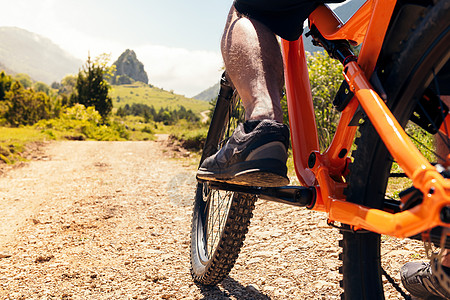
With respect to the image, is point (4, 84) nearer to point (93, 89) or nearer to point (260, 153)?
point (93, 89)

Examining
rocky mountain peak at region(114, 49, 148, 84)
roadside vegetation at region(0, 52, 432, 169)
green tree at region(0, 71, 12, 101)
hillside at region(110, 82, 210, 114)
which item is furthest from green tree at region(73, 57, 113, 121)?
rocky mountain peak at region(114, 49, 148, 84)

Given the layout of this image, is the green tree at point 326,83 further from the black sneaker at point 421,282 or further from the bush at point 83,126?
the bush at point 83,126

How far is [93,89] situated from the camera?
2302 cm

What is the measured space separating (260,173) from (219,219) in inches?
37.1

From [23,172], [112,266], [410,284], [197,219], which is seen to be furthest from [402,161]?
[23,172]

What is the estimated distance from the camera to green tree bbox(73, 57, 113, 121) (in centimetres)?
2272

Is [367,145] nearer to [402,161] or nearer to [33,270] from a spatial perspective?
[402,161]

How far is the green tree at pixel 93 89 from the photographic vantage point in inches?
894

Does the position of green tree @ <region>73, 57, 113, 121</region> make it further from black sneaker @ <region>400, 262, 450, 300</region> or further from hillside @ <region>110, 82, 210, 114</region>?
hillside @ <region>110, 82, 210, 114</region>

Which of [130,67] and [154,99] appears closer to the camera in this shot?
[154,99]

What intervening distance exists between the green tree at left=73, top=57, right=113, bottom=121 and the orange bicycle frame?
887 inches

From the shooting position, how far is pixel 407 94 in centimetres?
84

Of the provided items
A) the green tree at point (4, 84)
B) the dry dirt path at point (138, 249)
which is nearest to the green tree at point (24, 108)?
the green tree at point (4, 84)

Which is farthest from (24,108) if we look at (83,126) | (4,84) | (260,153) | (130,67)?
(130,67)
